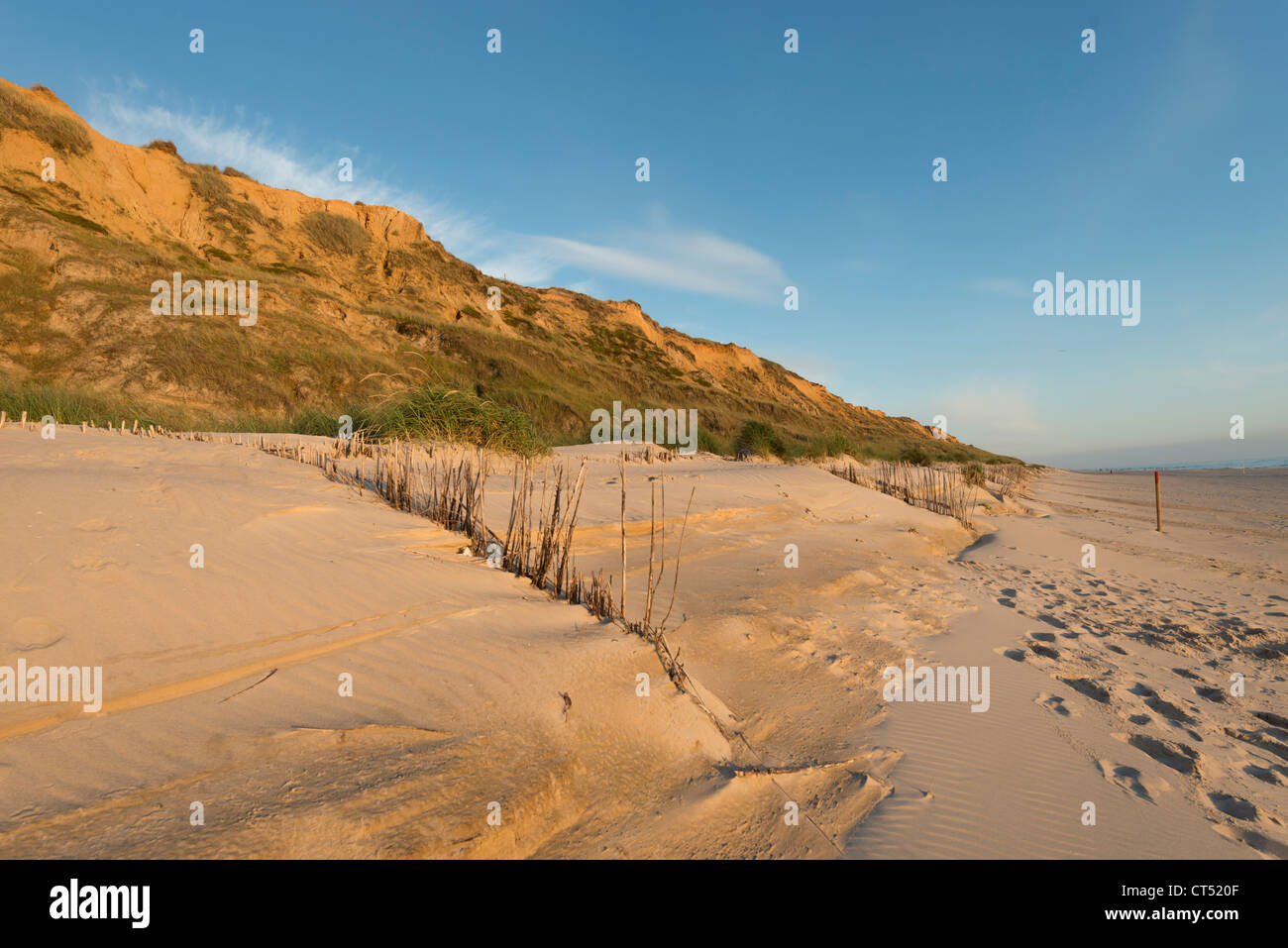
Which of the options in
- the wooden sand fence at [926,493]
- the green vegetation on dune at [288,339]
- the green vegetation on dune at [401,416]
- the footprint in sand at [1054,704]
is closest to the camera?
the footprint in sand at [1054,704]

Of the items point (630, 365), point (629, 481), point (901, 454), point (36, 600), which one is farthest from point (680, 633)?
point (630, 365)

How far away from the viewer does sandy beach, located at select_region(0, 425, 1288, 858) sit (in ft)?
5.79

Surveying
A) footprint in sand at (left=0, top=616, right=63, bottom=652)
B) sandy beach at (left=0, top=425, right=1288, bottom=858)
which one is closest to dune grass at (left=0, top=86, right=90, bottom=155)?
sandy beach at (left=0, top=425, right=1288, bottom=858)

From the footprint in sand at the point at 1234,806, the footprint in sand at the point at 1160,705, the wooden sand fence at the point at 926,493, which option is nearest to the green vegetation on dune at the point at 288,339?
the wooden sand fence at the point at 926,493

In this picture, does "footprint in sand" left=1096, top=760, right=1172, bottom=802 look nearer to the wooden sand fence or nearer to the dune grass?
the wooden sand fence

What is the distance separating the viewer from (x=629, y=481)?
28.8 feet

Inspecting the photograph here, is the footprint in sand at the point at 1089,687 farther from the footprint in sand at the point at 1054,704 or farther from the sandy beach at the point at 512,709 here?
the footprint in sand at the point at 1054,704

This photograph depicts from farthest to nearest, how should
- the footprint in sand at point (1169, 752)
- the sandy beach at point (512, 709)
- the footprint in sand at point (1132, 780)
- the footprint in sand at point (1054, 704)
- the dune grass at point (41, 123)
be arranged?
the dune grass at point (41, 123), the footprint in sand at point (1054, 704), the footprint in sand at point (1169, 752), the footprint in sand at point (1132, 780), the sandy beach at point (512, 709)

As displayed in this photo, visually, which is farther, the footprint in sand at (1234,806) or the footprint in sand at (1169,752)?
the footprint in sand at (1169,752)

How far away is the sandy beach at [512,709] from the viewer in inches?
69.4

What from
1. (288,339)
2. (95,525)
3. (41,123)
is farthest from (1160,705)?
(41,123)

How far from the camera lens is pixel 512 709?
7.86ft

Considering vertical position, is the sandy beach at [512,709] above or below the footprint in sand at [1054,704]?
above

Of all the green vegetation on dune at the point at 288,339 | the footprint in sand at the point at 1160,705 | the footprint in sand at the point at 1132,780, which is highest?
the green vegetation on dune at the point at 288,339
